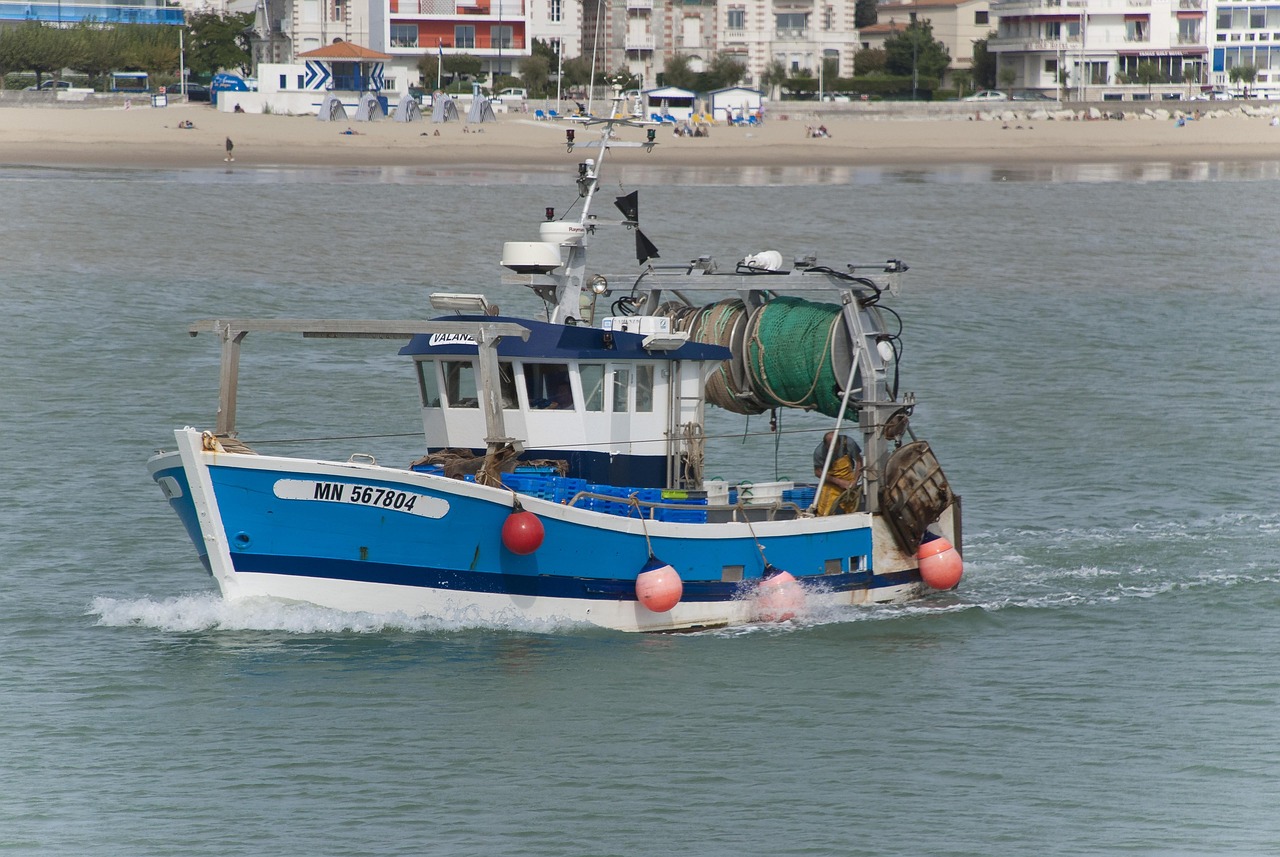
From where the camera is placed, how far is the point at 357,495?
640 inches

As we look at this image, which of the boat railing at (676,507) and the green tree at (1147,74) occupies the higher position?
the green tree at (1147,74)

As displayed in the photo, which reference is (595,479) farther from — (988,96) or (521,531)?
(988,96)

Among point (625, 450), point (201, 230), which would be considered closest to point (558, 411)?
point (625, 450)

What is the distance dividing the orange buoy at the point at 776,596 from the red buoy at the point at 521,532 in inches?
107

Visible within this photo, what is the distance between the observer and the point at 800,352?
18703mm

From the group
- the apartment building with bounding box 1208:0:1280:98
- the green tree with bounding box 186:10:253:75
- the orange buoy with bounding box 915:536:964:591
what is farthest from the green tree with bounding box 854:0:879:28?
the orange buoy with bounding box 915:536:964:591

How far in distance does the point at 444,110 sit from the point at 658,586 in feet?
256

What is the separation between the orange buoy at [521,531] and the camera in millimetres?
16219

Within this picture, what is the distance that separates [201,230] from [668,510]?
38753 mm

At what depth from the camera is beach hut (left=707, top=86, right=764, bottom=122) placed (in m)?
101

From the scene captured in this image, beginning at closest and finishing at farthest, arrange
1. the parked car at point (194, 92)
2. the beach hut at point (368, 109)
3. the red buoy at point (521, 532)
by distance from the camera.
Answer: the red buoy at point (521, 532) < the beach hut at point (368, 109) < the parked car at point (194, 92)

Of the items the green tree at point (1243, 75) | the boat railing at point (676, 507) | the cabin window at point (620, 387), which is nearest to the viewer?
the boat railing at point (676, 507)

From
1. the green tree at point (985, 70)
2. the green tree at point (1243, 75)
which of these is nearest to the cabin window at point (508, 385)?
the green tree at point (985, 70)

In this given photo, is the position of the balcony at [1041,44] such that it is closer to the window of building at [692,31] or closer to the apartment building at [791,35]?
the apartment building at [791,35]
